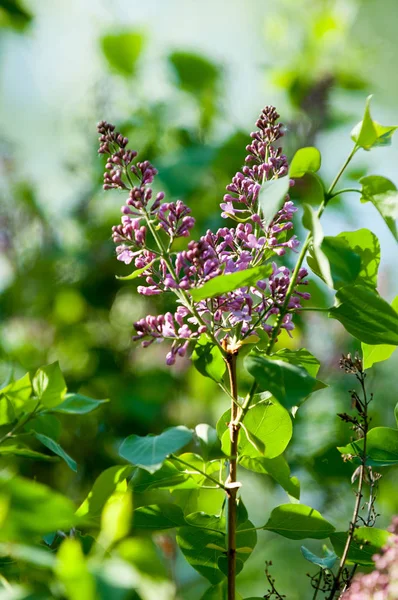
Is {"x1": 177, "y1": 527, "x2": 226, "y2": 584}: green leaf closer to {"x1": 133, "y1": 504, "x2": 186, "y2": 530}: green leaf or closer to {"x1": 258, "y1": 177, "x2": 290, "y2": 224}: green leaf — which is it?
{"x1": 133, "y1": 504, "x2": 186, "y2": 530}: green leaf

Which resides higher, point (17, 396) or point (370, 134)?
point (370, 134)

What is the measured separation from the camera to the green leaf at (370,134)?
1.05ft

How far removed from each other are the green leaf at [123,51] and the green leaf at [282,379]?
1243 mm

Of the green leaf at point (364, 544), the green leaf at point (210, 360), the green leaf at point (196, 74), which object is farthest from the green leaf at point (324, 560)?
the green leaf at point (196, 74)

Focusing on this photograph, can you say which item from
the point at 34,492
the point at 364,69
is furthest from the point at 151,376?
the point at 34,492

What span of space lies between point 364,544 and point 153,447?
13 cm

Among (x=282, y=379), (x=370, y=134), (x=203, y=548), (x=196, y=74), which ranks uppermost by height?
(x=196, y=74)

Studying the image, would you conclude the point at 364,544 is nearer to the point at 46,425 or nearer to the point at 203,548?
the point at 203,548

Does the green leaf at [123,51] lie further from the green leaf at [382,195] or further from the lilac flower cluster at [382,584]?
the lilac flower cluster at [382,584]

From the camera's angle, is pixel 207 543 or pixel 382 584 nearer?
pixel 382 584

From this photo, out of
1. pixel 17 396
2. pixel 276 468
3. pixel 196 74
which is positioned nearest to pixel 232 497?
pixel 276 468

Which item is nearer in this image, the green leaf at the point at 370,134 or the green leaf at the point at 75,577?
the green leaf at the point at 75,577

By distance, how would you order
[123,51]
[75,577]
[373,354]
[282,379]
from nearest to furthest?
[75,577], [282,379], [373,354], [123,51]

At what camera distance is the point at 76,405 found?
0.39 metres
